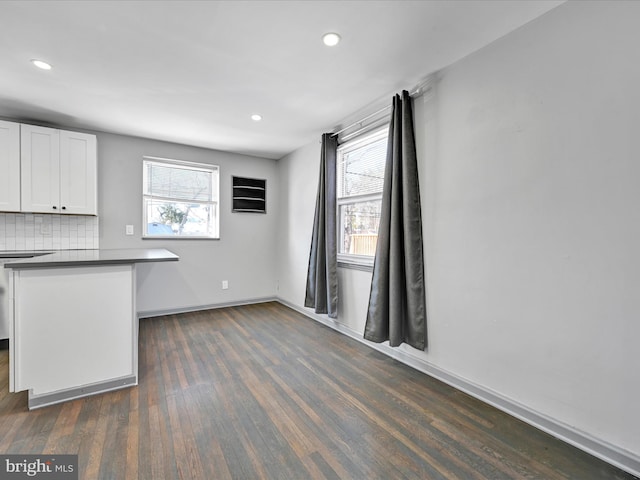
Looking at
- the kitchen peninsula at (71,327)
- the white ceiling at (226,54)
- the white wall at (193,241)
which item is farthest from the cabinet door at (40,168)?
the kitchen peninsula at (71,327)

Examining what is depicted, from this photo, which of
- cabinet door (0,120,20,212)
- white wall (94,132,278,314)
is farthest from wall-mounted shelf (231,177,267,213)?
cabinet door (0,120,20,212)

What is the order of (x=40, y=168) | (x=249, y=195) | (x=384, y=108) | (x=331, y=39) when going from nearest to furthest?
(x=331, y=39), (x=384, y=108), (x=40, y=168), (x=249, y=195)

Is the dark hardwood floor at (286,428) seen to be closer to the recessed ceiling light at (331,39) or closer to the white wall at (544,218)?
the white wall at (544,218)

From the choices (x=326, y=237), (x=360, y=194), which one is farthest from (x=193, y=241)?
(x=360, y=194)

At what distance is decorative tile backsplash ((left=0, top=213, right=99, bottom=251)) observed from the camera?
3.10 meters

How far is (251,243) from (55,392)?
292 cm

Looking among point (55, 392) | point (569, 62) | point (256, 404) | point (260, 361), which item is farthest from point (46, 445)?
point (569, 62)

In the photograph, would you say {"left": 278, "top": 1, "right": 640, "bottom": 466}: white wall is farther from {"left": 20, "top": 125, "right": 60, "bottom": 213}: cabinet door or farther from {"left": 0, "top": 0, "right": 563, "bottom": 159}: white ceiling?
{"left": 20, "top": 125, "right": 60, "bottom": 213}: cabinet door

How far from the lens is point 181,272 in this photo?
400 cm

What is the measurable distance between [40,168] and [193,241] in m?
1.74

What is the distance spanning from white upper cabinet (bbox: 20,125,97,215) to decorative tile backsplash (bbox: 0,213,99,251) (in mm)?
293

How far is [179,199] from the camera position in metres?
4.04

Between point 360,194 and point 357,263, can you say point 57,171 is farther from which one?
point 357,263

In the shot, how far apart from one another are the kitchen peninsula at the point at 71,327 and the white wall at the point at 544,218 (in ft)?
7.03
